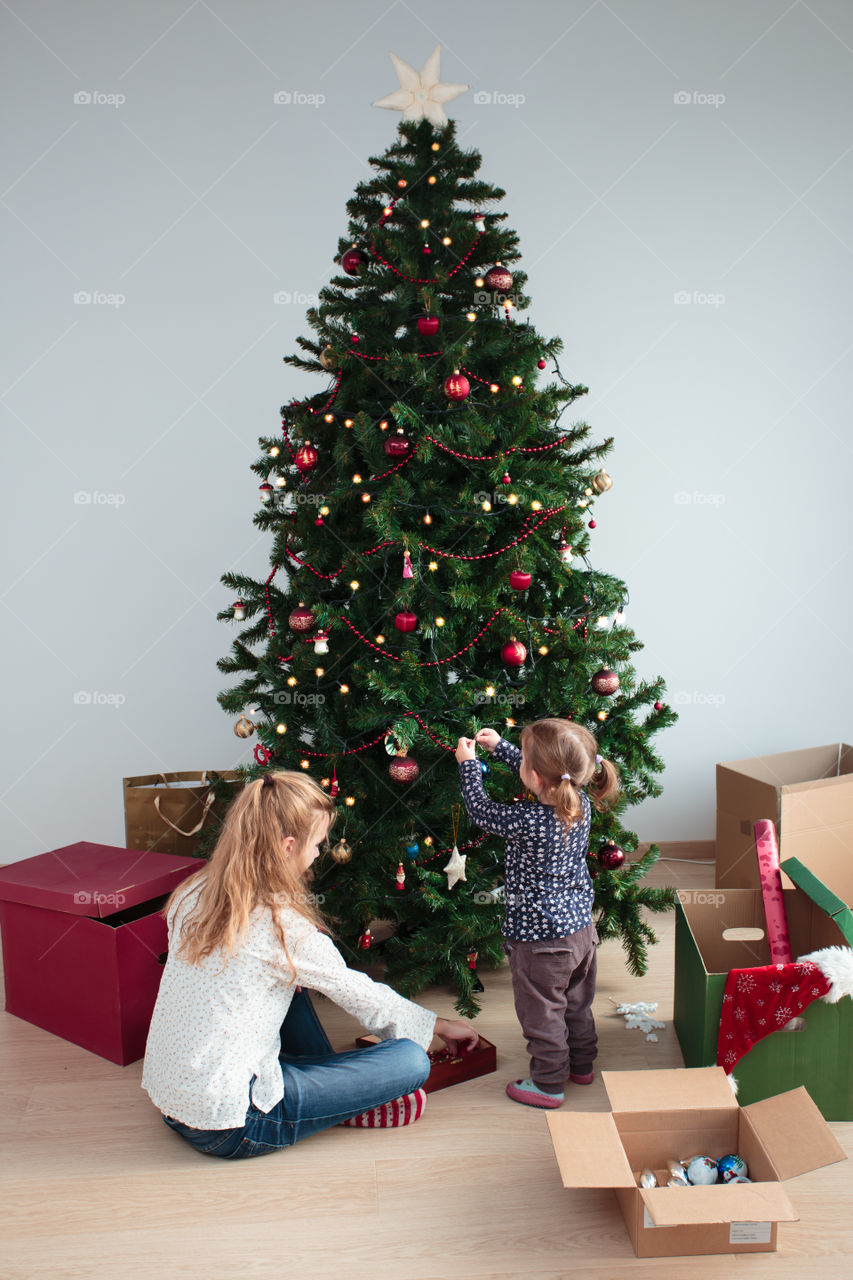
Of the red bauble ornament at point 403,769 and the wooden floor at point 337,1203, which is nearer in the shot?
the wooden floor at point 337,1203

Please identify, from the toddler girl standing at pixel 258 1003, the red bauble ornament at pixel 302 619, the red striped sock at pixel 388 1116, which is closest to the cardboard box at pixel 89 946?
the toddler girl standing at pixel 258 1003

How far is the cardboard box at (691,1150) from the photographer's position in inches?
53.2

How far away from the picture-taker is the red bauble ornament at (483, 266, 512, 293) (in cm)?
207

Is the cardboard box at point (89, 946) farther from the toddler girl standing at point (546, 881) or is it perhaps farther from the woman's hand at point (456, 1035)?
the toddler girl standing at point (546, 881)

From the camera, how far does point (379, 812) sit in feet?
7.23

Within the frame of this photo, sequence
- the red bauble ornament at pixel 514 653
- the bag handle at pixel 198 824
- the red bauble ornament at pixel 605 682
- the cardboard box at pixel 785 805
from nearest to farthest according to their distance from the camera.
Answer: the red bauble ornament at pixel 514 653 → the red bauble ornament at pixel 605 682 → the bag handle at pixel 198 824 → the cardboard box at pixel 785 805

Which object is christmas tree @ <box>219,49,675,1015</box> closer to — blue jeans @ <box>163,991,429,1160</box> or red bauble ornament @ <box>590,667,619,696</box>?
red bauble ornament @ <box>590,667,619,696</box>

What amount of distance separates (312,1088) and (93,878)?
2.70 feet

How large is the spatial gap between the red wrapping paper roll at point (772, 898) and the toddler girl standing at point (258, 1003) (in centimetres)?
80

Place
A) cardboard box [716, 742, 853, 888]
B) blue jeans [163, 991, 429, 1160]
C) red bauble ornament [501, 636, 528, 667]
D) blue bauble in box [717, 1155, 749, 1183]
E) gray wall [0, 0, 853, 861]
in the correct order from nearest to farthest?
1. blue bauble in box [717, 1155, 749, 1183]
2. blue jeans [163, 991, 429, 1160]
3. red bauble ornament [501, 636, 528, 667]
4. cardboard box [716, 742, 853, 888]
5. gray wall [0, 0, 853, 861]

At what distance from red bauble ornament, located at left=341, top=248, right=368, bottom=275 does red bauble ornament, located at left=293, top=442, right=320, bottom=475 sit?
43cm

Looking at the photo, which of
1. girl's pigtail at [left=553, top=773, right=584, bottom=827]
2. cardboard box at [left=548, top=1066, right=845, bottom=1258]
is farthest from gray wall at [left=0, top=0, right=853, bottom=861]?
cardboard box at [left=548, top=1066, right=845, bottom=1258]

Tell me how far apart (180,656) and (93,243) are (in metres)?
1.38

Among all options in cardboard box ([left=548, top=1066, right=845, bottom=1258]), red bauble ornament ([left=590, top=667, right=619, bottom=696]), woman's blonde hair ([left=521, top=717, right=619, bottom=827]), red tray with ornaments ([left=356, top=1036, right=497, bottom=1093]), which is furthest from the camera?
red bauble ornament ([left=590, top=667, right=619, bottom=696])
